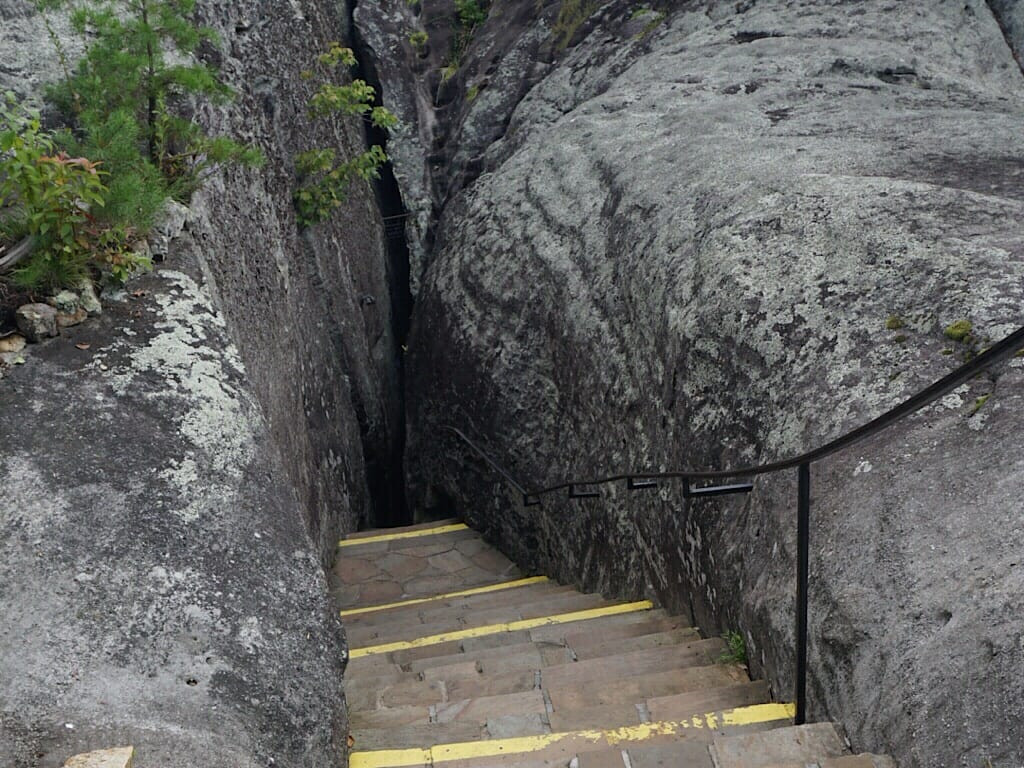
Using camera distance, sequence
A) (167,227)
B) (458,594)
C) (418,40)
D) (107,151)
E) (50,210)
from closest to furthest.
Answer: (50,210) < (107,151) < (167,227) < (458,594) < (418,40)

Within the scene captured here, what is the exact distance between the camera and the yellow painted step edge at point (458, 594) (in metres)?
6.18

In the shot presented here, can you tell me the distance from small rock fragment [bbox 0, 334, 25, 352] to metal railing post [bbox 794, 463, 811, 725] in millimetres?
2876

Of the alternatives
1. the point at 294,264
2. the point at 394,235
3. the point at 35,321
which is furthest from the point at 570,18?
the point at 35,321

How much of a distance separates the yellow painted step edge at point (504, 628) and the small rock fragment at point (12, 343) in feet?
6.63

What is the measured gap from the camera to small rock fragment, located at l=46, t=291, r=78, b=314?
3.54m

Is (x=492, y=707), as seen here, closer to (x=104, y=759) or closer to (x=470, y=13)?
(x=104, y=759)

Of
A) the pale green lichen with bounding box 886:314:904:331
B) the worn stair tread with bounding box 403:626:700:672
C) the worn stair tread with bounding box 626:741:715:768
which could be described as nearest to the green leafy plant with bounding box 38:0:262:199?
the worn stair tread with bounding box 403:626:700:672

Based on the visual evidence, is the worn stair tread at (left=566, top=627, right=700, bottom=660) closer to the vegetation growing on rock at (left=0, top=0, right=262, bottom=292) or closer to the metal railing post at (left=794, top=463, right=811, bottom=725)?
the metal railing post at (left=794, top=463, right=811, bottom=725)

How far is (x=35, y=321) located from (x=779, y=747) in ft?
9.92

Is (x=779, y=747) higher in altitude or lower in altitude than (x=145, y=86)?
lower

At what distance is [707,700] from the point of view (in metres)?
2.91

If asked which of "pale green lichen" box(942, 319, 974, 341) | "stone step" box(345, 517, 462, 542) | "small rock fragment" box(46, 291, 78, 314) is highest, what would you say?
"small rock fragment" box(46, 291, 78, 314)

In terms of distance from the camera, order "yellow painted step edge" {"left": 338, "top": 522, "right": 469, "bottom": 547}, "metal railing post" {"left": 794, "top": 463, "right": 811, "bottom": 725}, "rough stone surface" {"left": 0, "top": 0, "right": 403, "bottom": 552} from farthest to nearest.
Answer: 1. "yellow painted step edge" {"left": 338, "top": 522, "right": 469, "bottom": 547}
2. "rough stone surface" {"left": 0, "top": 0, "right": 403, "bottom": 552}
3. "metal railing post" {"left": 794, "top": 463, "right": 811, "bottom": 725}

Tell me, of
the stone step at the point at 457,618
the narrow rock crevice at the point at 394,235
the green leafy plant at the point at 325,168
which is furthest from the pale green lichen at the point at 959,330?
the narrow rock crevice at the point at 394,235
